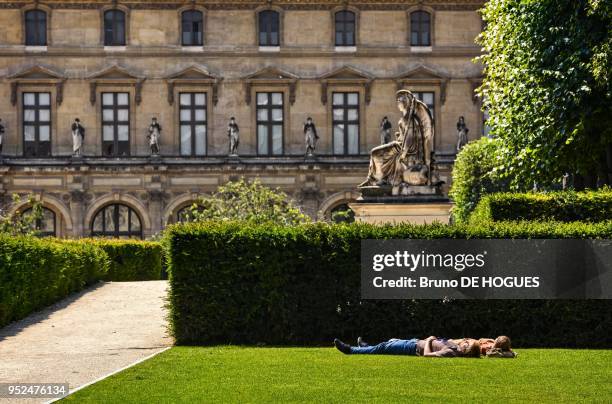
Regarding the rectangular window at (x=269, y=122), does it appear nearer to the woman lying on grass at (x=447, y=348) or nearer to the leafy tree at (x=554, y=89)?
the leafy tree at (x=554, y=89)

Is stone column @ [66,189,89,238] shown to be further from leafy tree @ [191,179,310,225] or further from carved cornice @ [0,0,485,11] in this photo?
leafy tree @ [191,179,310,225]

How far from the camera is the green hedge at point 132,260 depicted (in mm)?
36375

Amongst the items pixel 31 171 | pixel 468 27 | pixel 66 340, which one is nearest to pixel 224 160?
pixel 31 171

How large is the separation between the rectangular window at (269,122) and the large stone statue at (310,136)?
5.48ft

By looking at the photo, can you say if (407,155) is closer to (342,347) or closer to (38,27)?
(342,347)

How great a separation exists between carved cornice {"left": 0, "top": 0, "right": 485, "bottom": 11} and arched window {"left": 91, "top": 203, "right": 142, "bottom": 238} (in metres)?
9.41

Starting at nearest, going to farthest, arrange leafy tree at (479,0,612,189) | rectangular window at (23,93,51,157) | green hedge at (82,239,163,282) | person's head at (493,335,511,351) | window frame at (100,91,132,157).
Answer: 1. person's head at (493,335,511,351)
2. leafy tree at (479,0,612,189)
3. green hedge at (82,239,163,282)
4. rectangular window at (23,93,51,157)
5. window frame at (100,91,132,157)

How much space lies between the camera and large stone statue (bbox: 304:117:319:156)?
50.3 m

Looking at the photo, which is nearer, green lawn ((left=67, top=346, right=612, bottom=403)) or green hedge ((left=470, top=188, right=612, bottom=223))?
green lawn ((left=67, top=346, right=612, bottom=403))

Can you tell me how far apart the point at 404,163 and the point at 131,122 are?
89.1 ft

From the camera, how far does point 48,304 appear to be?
25.7 meters

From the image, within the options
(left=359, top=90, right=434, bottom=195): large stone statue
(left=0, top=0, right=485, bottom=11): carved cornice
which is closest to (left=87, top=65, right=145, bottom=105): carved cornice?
(left=0, top=0, right=485, bottom=11): carved cornice

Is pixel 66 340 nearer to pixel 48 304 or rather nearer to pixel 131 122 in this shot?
pixel 48 304

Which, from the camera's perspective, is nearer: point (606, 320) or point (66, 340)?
point (606, 320)
